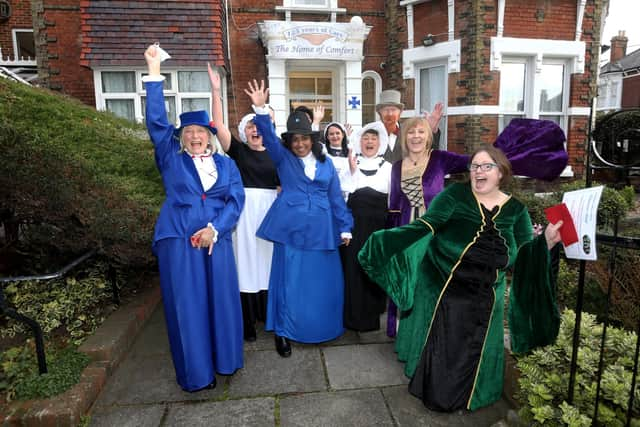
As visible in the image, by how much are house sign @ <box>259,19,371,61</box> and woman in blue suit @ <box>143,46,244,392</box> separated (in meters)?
6.06

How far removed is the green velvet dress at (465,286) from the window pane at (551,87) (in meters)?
7.90

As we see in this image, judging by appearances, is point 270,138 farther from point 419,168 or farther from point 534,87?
point 534,87

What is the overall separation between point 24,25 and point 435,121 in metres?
17.5

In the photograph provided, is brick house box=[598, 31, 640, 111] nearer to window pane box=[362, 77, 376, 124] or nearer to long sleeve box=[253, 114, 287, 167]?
window pane box=[362, 77, 376, 124]

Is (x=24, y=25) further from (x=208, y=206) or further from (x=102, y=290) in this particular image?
(x=208, y=206)

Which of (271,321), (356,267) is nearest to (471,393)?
(356,267)

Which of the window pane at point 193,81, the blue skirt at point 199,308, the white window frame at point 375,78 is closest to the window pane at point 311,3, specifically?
the white window frame at point 375,78

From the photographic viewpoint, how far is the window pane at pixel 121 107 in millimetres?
8898

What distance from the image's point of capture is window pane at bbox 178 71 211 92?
8.87 metres

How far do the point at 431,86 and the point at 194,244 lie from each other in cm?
787

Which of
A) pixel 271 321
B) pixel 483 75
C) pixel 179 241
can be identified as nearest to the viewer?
pixel 179 241

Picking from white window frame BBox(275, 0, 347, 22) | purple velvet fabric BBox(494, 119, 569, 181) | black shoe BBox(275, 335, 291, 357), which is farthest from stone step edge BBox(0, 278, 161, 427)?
white window frame BBox(275, 0, 347, 22)

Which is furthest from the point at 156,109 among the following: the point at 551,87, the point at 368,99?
the point at 551,87

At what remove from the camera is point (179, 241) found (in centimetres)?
297
